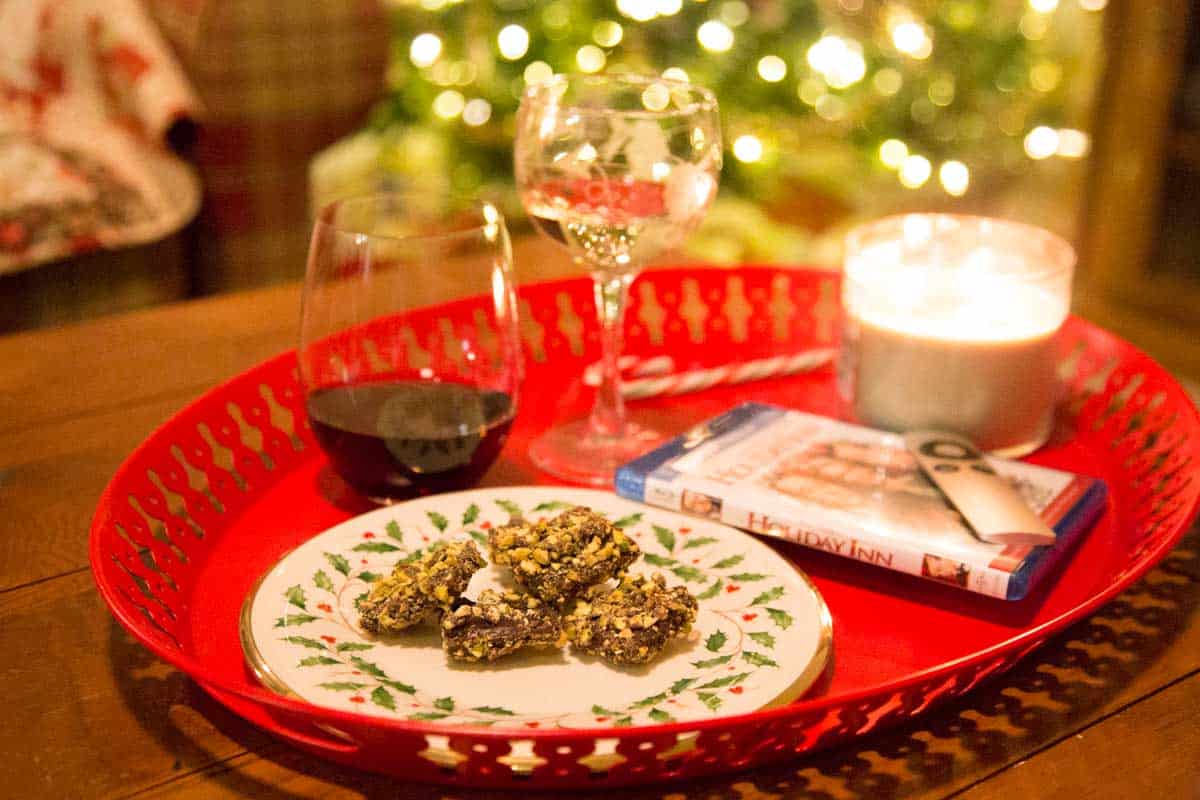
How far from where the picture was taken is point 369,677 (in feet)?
1.78

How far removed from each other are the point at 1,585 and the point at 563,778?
37cm

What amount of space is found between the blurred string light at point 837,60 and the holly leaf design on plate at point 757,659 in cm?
206

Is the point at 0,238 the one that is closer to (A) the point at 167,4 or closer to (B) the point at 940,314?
(A) the point at 167,4

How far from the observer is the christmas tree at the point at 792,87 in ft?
7.82

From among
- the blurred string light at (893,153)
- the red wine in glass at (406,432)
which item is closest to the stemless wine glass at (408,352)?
the red wine in glass at (406,432)

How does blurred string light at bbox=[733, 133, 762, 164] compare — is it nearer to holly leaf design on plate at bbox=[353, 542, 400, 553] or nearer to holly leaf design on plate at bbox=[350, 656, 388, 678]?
holly leaf design on plate at bbox=[353, 542, 400, 553]

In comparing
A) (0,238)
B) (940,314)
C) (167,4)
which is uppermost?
(167,4)

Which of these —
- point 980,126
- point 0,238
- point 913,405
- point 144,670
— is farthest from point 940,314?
point 980,126

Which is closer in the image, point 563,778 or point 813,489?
point 563,778

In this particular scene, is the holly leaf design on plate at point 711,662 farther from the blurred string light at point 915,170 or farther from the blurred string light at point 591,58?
the blurred string light at point 915,170

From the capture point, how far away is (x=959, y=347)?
32.1 inches

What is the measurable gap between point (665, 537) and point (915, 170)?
2091 mm

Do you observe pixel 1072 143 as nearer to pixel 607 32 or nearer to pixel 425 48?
pixel 607 32

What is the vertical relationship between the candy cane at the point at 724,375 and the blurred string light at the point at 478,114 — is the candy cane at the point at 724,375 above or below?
below
